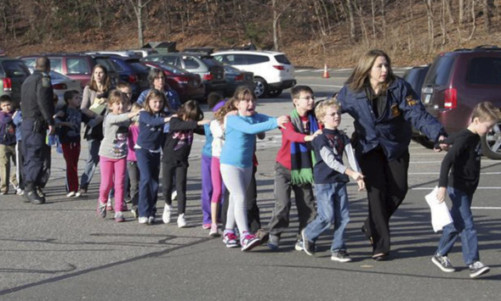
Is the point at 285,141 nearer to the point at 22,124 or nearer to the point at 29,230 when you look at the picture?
the point at 29,230

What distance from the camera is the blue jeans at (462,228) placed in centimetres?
770

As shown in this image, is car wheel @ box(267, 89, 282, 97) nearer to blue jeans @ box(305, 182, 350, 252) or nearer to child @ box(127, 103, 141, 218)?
child @ box(127, 103, 141, 218)

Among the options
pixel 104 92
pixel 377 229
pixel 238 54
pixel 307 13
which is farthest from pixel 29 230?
pixel 307 13

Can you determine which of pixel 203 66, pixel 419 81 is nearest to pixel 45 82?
pixel 419 81

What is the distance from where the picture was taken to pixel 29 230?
1029 cm

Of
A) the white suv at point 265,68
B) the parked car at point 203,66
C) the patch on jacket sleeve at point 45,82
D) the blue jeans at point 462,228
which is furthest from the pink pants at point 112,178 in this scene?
the white suv at point 265,68

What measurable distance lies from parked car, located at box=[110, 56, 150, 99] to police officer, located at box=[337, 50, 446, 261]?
19.3 m

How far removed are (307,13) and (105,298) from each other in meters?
50.5

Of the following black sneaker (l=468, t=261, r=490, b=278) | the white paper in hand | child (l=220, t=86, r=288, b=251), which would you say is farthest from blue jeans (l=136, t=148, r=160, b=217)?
black sneaker (l=468, t=261, r=490, b=278)

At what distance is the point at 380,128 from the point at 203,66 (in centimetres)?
2315

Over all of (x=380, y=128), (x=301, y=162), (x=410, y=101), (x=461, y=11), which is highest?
(x=461, y=11)

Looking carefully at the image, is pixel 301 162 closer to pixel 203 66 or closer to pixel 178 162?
pixel 178 162

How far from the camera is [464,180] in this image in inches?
307

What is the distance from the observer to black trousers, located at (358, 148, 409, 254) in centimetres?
838
